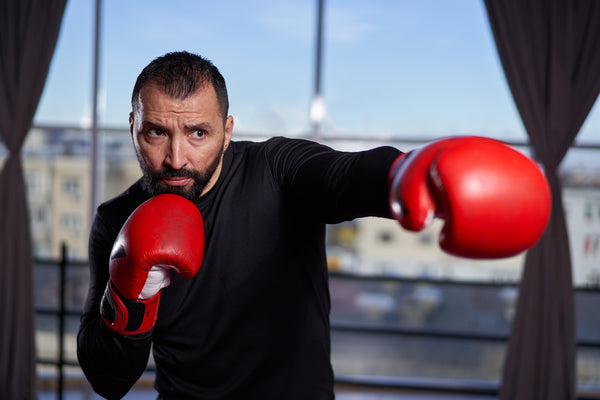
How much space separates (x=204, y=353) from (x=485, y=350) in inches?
909

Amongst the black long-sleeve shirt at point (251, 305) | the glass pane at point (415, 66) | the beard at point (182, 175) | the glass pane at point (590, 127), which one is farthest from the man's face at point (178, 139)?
the glass pane at point (590, 127)

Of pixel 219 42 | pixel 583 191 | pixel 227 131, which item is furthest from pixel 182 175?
pixel 583 191

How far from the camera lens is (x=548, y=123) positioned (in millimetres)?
2584

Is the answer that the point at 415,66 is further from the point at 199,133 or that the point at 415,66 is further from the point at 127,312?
the point at 127,312

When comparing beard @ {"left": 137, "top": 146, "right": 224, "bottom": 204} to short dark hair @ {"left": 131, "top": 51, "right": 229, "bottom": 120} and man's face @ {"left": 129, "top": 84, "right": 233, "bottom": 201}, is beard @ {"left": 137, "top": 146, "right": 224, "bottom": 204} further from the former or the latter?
short dark hair @ {"left": 131, "top": 51, "right": 229, "bottom": 120}

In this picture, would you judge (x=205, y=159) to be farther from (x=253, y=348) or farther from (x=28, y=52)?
(x=28, y=52)

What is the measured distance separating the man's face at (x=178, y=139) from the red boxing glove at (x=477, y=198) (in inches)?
18.5

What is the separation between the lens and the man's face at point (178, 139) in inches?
35.4

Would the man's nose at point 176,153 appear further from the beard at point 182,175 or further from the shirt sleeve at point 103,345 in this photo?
the shirt sleeve at point 103,345

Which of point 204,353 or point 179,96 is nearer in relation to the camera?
point 179,96

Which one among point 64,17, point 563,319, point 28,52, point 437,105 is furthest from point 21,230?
point 437,105

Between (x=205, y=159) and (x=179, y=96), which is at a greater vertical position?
(x=179, y=96)

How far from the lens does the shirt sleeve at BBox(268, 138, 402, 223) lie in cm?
73

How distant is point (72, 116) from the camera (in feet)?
11.7
